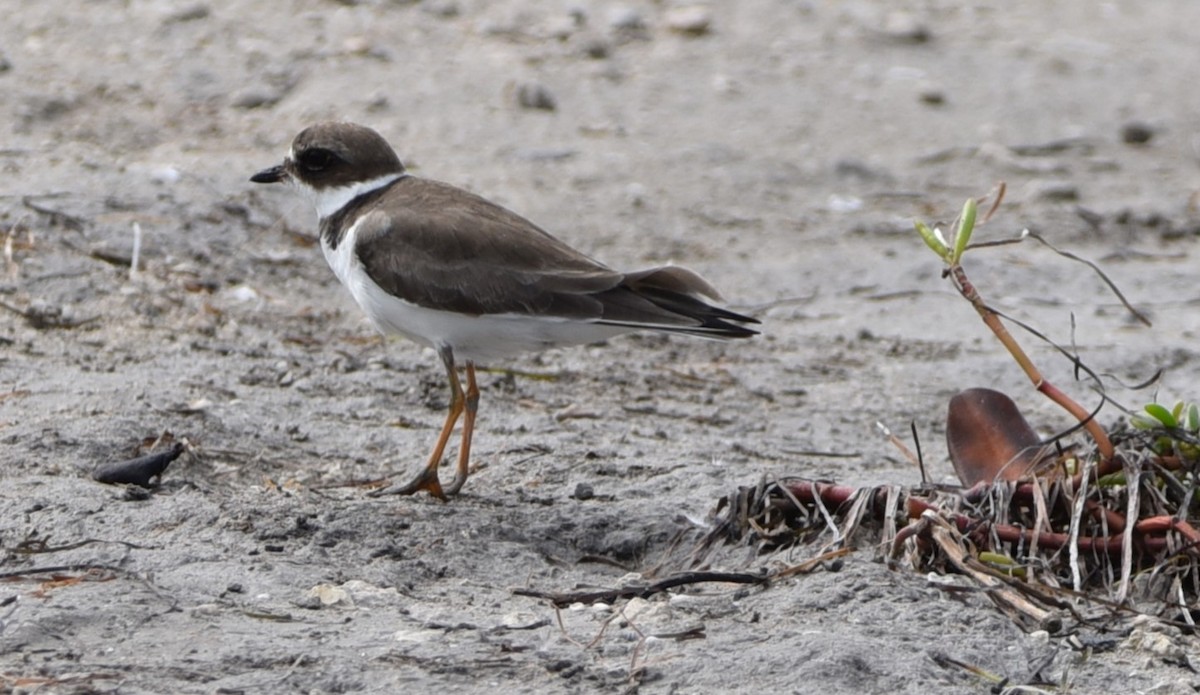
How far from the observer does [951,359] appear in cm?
685

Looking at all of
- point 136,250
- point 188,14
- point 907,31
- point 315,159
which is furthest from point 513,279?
point 907,31

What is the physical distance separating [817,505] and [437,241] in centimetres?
151

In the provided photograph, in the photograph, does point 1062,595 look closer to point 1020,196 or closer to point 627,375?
point 627,375

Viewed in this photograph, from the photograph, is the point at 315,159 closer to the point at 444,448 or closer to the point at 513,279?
the point at 513,279

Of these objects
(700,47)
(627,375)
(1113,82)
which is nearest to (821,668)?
(627,375)

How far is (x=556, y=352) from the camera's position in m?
6.66

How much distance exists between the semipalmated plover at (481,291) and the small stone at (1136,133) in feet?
18.4

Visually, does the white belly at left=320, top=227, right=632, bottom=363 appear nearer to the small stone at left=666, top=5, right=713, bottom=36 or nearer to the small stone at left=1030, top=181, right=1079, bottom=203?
the small stone at left=1030, top=181, right=1079, bottom=203

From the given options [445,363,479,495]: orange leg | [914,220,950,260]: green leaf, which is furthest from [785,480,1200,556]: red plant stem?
[445,363,479,495]: orange leg

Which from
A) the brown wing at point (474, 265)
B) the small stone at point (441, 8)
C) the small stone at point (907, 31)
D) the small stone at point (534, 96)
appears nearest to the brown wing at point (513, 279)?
the brown wing at point (474, 265)

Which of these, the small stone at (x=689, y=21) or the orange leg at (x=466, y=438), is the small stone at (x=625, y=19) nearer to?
the small stone at (x=689, y=21)

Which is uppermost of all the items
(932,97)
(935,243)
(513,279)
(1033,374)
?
(935,243)

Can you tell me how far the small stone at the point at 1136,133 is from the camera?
9.73m

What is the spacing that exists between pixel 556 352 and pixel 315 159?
4.89 ft
